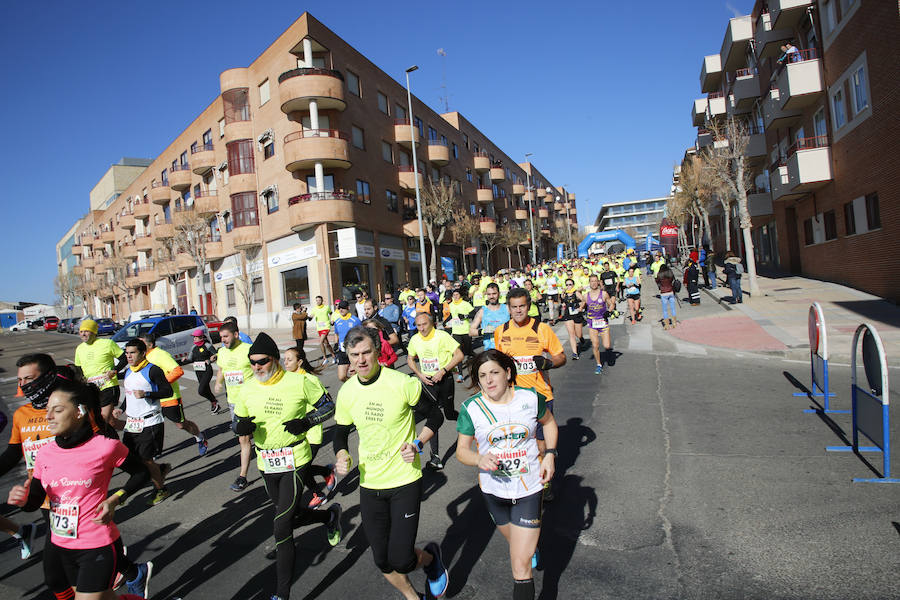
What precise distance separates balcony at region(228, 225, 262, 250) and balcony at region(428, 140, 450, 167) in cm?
1395

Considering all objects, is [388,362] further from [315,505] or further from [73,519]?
[73,519]

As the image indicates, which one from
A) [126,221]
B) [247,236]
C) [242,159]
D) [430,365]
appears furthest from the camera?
[126,221]

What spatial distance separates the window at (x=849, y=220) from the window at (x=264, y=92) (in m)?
28.5

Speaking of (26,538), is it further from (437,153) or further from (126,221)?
(126,221)

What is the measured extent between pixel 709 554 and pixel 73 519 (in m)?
3.96

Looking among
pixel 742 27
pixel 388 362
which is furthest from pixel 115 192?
pixel 388 362

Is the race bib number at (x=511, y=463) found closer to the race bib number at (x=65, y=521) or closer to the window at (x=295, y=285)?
the race bib number at (x=65, y=521)

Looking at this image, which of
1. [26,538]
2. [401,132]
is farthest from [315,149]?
[26,538]

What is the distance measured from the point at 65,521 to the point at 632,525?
3783mm

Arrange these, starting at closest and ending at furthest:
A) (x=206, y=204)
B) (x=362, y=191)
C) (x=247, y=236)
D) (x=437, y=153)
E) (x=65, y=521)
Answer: (x=65, y=521), (x=362, y=191), (x=247, y=236), (x=206, y=204), (x=437, y=153)

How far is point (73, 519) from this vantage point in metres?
2.87

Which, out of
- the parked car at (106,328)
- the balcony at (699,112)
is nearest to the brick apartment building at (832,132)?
the balcony at (699,112)

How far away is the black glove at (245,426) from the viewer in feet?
12.0

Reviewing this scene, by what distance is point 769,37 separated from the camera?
2261cm
